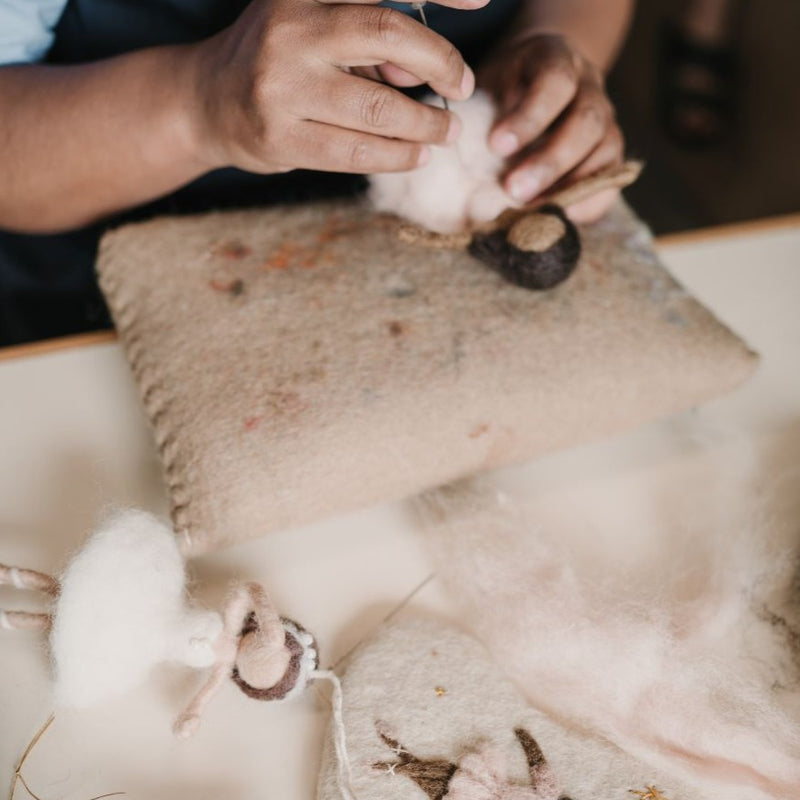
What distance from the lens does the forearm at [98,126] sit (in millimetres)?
605

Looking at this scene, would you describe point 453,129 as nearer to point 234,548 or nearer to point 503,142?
point 503,142

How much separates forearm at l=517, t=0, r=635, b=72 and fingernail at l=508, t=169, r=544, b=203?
210 millimetres

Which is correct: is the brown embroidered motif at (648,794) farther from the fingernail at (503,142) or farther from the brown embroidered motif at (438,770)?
the fingernail at (503,142)

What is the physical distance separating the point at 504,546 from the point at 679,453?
0.20 m

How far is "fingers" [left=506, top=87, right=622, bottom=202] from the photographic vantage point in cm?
62

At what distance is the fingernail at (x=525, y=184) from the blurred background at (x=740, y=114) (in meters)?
0.99

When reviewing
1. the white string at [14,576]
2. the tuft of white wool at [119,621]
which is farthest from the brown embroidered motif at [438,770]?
the white string at [14,576]

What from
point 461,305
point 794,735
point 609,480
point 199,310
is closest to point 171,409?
point 199,310

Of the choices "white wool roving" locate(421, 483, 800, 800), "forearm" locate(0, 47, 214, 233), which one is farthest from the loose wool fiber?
"forearm" locate(0, 47, 214, 233)

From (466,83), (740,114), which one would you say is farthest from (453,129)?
(740,114)

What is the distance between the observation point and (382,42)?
19.0 inches

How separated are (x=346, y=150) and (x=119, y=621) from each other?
0.34 meters

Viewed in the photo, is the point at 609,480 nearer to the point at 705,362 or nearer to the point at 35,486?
the point at 705,362

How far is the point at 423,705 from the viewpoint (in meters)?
0.48
